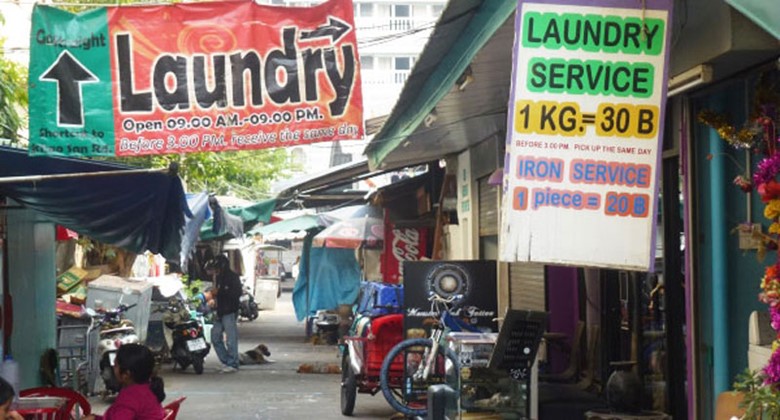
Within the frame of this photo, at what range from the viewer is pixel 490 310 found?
12195mm

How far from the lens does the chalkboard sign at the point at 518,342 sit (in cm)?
888

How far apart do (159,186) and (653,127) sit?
5.16 meters

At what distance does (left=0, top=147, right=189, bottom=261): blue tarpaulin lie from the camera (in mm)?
8742

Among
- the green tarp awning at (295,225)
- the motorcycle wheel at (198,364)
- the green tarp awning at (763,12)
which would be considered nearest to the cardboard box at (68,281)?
the motorcycle wheel at (198,364)

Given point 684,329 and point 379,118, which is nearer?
point 684,329

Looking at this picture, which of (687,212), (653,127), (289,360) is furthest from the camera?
(289,360)

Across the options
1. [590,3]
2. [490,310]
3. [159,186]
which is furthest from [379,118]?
[590,3]

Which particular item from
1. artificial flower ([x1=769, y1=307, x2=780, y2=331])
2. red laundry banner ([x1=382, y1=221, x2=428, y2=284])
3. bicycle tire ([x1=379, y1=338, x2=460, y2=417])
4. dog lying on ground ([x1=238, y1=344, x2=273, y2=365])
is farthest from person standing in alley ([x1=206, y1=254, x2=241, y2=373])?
artificial flower ([x1=769, y1=307, x2=780, y2=331])

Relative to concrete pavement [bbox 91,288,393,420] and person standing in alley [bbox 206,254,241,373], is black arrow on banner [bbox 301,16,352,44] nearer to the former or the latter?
concrete pavement [bbox 91,288,393,420]

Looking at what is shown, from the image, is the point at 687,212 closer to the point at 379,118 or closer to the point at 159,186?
the point at 159,186

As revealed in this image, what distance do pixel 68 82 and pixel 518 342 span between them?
3.88 m

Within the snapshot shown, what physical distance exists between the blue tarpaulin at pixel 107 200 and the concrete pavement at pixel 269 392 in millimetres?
3340

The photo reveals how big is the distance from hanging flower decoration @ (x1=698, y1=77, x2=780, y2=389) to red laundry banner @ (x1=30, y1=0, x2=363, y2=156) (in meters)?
2.83

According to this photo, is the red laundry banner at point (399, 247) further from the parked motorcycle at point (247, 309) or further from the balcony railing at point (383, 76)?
the balcony railing at point (383, 76)
